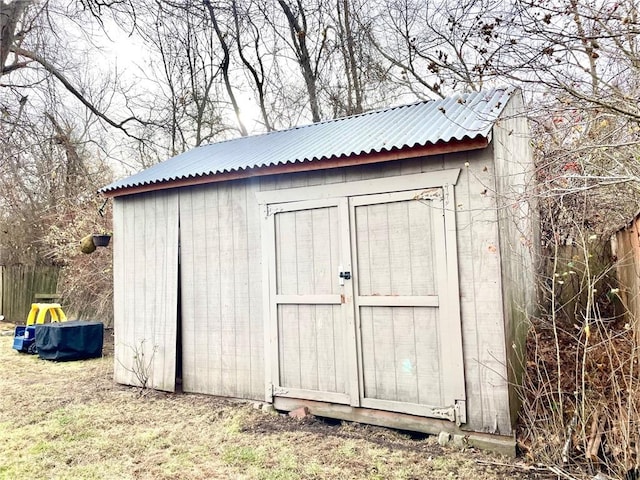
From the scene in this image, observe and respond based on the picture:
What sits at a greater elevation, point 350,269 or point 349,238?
point 349,238

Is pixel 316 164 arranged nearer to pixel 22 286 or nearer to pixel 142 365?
pixel 142 365

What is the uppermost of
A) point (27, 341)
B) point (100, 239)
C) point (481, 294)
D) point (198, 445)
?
point (100, 239)

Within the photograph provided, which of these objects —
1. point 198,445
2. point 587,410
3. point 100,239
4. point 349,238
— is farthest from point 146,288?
point 587,410

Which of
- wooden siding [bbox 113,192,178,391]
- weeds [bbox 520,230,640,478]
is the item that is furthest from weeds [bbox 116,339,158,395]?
weeds [bbox 520,230,640,478]

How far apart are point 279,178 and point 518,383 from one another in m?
2.71

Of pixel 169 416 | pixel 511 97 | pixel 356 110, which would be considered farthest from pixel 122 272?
pixel 356 110

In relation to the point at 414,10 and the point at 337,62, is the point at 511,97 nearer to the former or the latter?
the point at 414,10

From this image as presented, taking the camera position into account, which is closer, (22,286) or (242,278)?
(242,278)

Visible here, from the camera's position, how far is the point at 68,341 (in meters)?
7.37

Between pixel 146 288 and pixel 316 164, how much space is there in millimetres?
2665

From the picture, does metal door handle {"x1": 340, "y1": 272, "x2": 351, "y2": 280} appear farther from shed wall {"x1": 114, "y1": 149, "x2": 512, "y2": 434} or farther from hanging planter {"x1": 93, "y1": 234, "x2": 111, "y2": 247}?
hanging planter {"x1": 93, "y1": 234, "x2": 111, "y2": 247}

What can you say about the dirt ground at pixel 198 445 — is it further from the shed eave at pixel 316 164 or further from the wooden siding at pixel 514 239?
the shed eave at pixel 316 164

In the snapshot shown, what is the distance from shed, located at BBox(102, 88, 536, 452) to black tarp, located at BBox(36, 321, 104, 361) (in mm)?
2073

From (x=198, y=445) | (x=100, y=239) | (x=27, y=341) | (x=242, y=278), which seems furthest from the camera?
(x=27, y=341)
